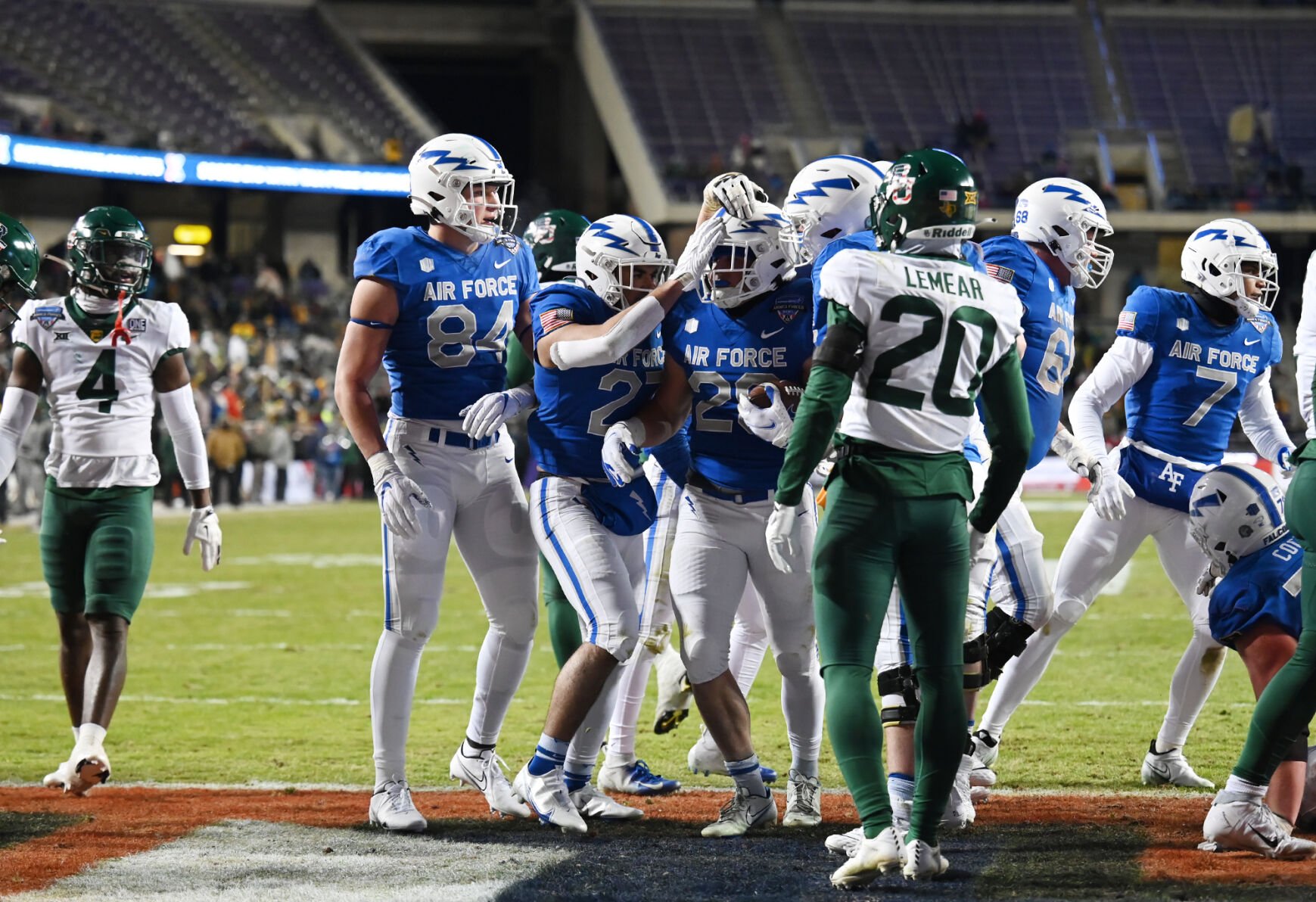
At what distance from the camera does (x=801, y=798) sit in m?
5.40

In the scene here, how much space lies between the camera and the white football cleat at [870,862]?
14.1 feet

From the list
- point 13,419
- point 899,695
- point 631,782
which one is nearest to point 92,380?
point 13,419

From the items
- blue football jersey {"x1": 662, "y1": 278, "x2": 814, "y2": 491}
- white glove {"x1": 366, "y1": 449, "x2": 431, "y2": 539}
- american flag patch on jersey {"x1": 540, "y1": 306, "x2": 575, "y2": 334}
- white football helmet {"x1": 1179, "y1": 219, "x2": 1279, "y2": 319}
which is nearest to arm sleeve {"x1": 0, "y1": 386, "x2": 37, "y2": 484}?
white glove {"x1": 366, "y1": 449, "x2": 431, "y2": 539}

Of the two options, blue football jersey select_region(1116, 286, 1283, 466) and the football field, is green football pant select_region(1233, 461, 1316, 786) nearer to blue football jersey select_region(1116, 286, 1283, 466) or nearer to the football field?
the football field

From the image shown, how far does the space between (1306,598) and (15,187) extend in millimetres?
29038

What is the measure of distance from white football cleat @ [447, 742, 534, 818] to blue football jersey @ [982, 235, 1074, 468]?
2.25 metres

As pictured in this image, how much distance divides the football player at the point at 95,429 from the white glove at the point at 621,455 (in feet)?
5.88

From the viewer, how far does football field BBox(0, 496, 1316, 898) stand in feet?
16.6

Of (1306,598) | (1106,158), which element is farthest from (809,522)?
(1106,158)

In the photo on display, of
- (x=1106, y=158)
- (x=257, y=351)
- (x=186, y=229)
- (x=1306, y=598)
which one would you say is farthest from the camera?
(x=1106, y=158)

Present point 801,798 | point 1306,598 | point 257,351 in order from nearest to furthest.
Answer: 1. point 1306,598
2. point 801,798
3. point 257,351

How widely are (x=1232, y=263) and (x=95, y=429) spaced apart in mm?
4386

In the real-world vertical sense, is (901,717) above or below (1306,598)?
below

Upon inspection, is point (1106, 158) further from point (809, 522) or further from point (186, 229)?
point (809, 522)
